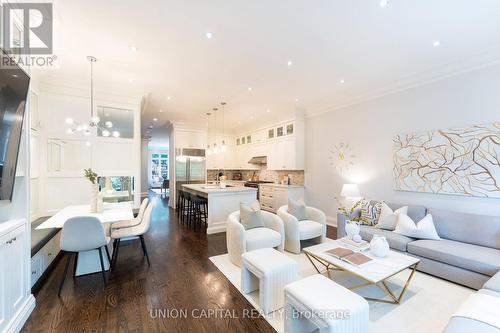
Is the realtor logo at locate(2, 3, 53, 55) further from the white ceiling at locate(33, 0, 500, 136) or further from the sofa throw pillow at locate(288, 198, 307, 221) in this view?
the sofa throw pillow at locate(288, 198, 307, 221)

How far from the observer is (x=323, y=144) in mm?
5648

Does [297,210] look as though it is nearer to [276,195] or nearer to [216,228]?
[216,228]

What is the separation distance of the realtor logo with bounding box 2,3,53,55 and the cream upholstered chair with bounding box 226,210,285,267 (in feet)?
9.66

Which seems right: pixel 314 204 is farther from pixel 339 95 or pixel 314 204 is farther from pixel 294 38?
pixel 294 38

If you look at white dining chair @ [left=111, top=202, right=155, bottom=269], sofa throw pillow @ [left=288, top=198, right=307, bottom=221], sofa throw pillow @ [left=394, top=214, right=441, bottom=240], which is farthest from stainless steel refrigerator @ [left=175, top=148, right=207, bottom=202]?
sofa throw pillow @ [left=394, top=214, right=441, bottom=240]

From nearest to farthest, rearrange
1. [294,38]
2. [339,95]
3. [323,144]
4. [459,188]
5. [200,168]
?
[294,38] < [459,188] < [339,95] < [323,144] < [200,168]

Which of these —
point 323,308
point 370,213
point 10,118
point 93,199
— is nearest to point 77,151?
point 93,199

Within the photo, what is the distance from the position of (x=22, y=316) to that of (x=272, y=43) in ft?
12.9

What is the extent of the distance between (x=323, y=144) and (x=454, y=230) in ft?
10.3

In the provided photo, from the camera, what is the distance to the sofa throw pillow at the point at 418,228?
10.1ft

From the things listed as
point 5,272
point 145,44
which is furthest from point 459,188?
point 5,272

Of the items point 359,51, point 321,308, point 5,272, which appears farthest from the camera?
point 359,51

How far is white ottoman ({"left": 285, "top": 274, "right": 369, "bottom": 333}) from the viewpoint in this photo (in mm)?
1520

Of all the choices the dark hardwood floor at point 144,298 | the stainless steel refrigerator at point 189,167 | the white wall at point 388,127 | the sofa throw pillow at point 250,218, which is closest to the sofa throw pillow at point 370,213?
the white wall at point 388,127
